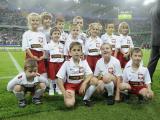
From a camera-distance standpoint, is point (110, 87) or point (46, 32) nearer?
point (110, 87)

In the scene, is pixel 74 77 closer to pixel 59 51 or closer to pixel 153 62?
pixel 59 51

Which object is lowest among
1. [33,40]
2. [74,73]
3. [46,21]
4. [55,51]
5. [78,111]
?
[78,111]

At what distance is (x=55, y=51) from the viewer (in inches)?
270

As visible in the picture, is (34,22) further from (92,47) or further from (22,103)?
(22,103)

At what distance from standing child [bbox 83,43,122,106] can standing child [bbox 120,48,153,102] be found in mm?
180

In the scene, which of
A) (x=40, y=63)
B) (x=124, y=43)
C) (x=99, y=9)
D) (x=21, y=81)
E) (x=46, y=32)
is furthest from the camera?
(x=99, y=9)

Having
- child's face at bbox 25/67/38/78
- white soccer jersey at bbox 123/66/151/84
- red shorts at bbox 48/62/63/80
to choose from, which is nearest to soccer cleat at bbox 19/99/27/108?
child's face at bbox 25/67/38/78

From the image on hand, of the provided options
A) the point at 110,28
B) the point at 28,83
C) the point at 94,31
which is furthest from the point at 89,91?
the point at 110,28

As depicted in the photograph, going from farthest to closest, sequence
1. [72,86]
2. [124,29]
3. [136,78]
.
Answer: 1. [124,29]
2. [136,78]
3. [72,86]

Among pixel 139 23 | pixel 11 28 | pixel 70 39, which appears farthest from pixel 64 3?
pixel 70 39

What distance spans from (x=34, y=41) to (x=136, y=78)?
229cm

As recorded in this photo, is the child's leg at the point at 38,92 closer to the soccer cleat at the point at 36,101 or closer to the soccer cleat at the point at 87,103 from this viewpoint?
the soccer cleat at the point at 36,101

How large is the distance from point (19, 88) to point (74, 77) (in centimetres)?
105

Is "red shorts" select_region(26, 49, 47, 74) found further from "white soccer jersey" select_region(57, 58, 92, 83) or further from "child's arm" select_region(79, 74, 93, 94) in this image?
"child's arm" select_region(79, 74, 93, 94)
